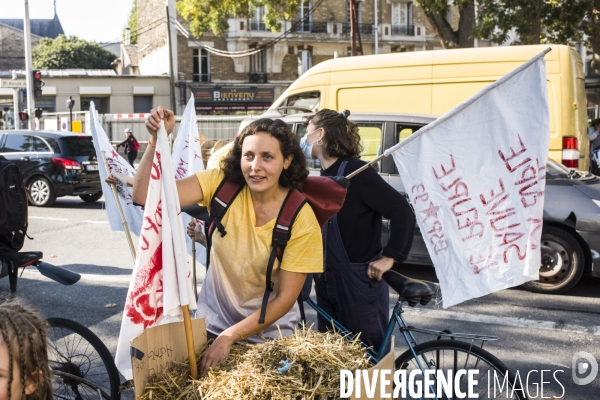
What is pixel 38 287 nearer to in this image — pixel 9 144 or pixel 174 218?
pixel 174 218

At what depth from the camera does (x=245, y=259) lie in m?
2.94

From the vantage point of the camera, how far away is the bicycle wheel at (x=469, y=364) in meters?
3.41

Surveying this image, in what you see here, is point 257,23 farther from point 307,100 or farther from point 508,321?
point 508,321

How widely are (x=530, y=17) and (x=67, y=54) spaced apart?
48.9 metres

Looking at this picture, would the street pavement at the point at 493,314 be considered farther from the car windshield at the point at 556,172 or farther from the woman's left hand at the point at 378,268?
the car windshield at the point at 556,172

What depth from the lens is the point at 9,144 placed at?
16.2 meters

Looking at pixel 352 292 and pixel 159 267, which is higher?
pixel 159 267

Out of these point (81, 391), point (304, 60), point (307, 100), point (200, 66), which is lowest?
point (81, 391)

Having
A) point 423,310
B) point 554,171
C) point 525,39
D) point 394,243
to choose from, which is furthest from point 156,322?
point 525,39

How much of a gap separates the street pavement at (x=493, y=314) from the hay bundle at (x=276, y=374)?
1547 mm

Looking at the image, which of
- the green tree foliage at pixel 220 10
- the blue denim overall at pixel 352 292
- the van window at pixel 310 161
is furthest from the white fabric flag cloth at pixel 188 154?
the green tree foliage at pixel 220 10

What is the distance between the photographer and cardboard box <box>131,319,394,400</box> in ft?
8.55

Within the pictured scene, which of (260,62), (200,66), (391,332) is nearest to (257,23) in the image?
(260,62)

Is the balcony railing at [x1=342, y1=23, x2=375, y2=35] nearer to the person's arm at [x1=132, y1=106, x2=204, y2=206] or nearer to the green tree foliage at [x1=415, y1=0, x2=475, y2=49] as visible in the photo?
the green tree foliage at [x1=415, y1=0, x2=475, y2=49]
